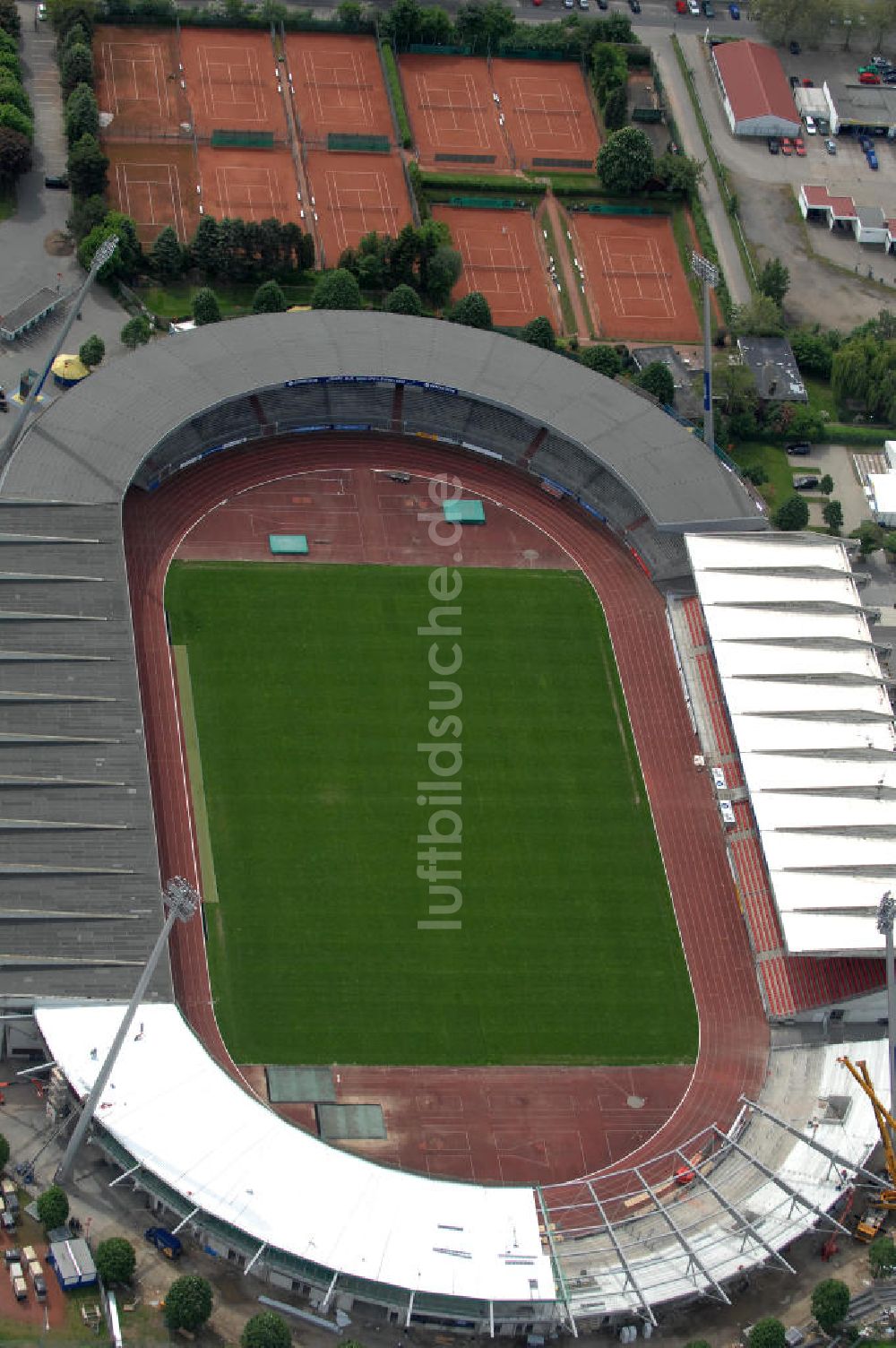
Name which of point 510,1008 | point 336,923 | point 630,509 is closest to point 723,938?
point 510,1008

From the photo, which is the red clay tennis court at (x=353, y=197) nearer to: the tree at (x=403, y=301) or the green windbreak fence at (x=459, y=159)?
the green windbreak fence at (x=459, y=159)

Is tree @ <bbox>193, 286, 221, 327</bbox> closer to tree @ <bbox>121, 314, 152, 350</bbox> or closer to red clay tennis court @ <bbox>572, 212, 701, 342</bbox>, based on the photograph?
tree @ <bbox>121, 314, 152, 350</bbox>

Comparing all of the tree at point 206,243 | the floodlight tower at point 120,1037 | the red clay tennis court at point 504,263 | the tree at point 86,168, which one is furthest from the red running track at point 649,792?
the tree at point 86,168

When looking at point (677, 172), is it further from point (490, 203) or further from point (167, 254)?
point (167, 254)

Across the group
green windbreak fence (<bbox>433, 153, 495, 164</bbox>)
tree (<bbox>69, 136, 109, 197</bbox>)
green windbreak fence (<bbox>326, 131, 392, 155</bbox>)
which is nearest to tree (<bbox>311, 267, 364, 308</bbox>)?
tree (<bbox>69, 136, 109, 197</bbox>)

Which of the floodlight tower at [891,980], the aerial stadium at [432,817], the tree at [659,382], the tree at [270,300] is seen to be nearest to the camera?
the aerial stadium at [432,817]

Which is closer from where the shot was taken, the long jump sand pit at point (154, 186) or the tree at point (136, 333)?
the tree at point (136, 333)
